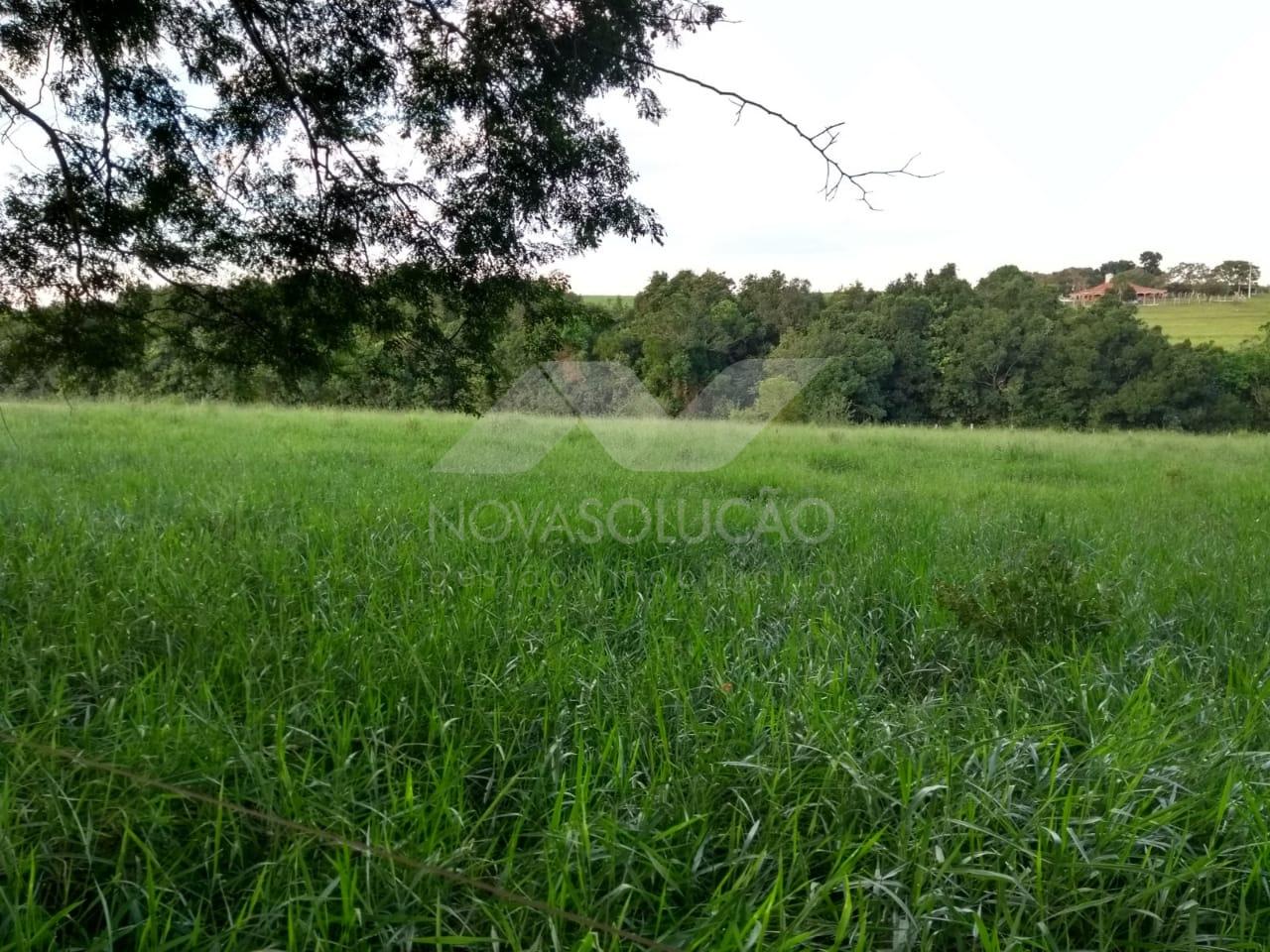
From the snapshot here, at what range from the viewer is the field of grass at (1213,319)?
15062 mm

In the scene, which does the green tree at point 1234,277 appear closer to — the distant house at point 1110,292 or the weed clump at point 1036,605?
the distant house at point 1110,292

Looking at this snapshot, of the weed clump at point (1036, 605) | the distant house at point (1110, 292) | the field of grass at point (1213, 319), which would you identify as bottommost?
the weed clump at point (1036, 605)

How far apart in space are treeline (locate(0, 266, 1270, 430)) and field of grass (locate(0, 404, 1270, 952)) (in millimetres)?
784

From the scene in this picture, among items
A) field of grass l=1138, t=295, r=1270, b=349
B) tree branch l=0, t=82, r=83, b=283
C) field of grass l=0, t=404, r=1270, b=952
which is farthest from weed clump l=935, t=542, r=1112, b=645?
field of grass l=1138, t=295, r=1270, b=349

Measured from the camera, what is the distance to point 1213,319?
15641mm

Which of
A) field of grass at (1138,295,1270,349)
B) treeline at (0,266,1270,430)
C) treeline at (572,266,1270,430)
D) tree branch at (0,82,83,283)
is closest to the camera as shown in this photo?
tree branch at (0,82,83,283)

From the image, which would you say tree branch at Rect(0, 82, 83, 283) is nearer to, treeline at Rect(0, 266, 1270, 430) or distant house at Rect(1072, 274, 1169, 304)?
treeline at Rect(0, 266, 1270, 430)

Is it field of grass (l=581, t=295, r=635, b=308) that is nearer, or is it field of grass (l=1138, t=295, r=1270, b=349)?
field of grass (l=581, t=295, r=635, b=308)

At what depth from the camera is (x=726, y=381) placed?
5.18m

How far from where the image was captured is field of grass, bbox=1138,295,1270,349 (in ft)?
49.4

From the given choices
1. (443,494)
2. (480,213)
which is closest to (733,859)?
(480,213)

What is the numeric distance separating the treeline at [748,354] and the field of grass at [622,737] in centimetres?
78

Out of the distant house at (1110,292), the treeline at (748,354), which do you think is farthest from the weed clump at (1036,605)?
the distant house at (1110,292)

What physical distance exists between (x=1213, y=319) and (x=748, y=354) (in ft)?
53.8
